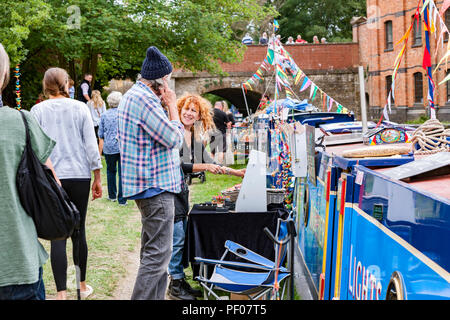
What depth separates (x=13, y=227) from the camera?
2.12m

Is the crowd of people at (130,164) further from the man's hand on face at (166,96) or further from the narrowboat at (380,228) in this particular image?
the narrowboat at (380,228)

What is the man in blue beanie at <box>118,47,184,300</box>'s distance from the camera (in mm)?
3238

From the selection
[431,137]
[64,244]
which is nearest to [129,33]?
[64,244]

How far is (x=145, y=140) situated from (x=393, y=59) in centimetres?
3194

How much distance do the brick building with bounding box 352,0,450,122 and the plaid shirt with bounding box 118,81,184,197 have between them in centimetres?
2677

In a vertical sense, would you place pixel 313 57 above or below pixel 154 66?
above

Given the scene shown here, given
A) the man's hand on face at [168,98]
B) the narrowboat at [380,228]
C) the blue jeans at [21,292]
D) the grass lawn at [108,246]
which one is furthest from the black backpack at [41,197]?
the grass lawn at [108,246]

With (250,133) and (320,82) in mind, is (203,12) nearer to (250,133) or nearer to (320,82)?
(250,133)

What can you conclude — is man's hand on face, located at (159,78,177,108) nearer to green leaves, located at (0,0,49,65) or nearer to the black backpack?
the black backpack

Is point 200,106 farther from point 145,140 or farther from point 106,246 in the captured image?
point 106,246

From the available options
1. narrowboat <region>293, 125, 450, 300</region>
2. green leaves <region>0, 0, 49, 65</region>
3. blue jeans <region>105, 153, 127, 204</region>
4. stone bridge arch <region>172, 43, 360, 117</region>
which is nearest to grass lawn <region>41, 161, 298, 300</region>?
blue jeans <region>105, 153, 127, 204</region>
